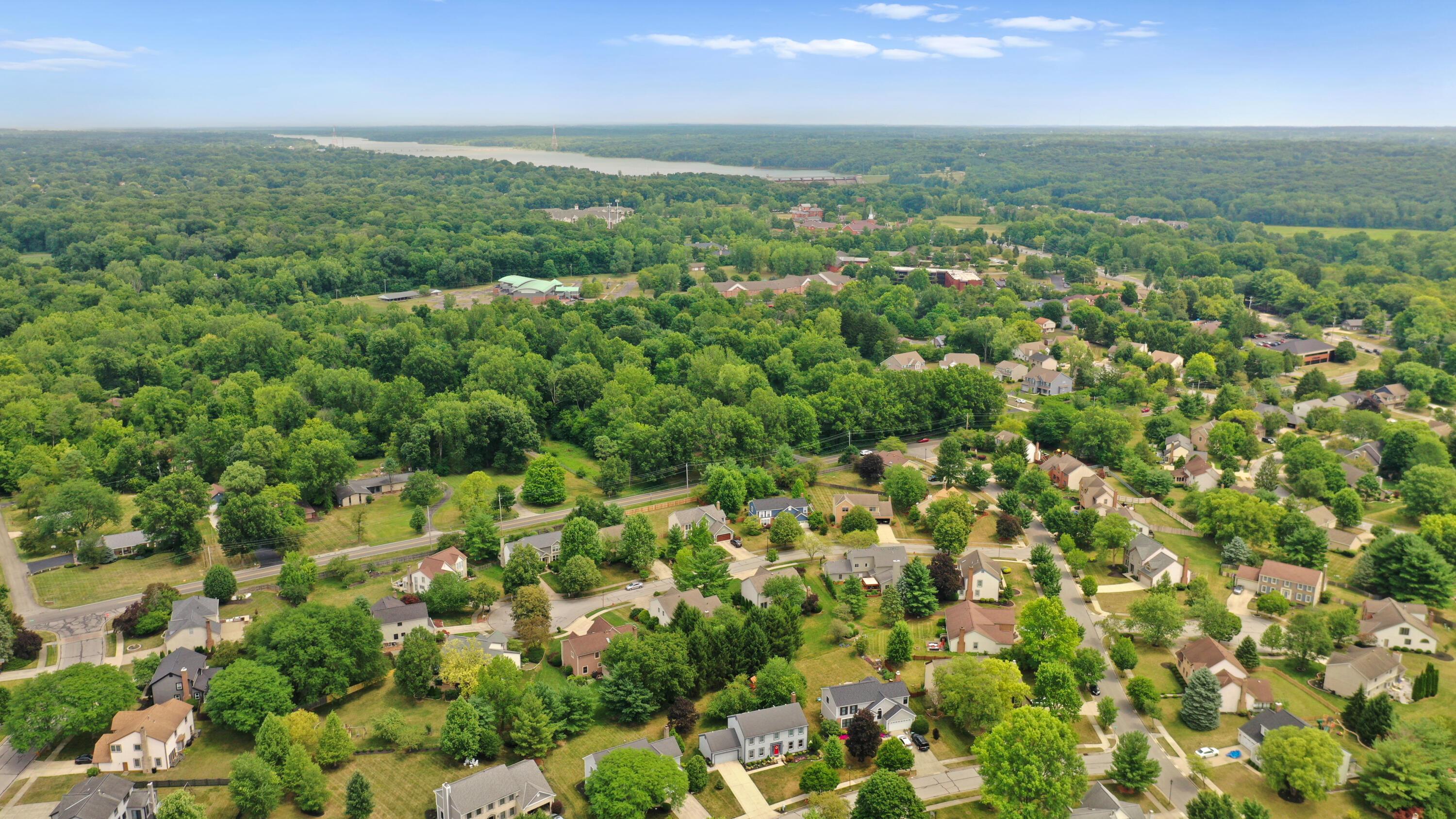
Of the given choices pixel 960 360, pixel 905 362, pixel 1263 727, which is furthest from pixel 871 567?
pixel 960 360

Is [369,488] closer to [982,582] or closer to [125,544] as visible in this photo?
[125,544]

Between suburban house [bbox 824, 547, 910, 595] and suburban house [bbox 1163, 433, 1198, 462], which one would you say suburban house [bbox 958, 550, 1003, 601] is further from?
suburban house [bbox 1163, 433, 1198, 462]

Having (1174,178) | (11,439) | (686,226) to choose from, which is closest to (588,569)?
(11,439)

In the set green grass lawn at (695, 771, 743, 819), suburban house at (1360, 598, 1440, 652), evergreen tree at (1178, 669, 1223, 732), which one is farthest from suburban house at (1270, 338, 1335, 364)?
green grass lawn at (695, 771, 743, 819)

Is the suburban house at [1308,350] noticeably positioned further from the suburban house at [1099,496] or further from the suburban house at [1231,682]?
the suburban house at [1231,682]

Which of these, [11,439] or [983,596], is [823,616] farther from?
[11,439]

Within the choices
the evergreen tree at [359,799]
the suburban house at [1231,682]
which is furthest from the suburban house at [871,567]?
the evergreen tree at [359,799]
